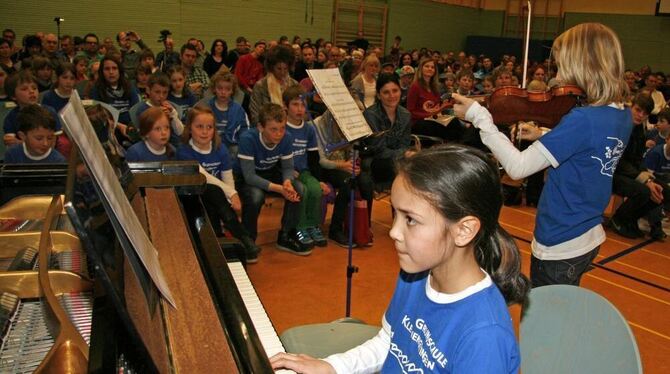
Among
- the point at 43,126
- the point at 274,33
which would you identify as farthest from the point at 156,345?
the point at 274,33

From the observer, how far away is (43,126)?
12.4 ft

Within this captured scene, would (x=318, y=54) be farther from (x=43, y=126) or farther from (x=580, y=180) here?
(x=580, y=180)

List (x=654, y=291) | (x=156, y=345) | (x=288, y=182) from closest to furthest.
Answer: (x=156, y=345)
(x=654, y=291)
(x=288, y=182)

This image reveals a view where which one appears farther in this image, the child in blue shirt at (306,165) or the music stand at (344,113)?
the child in blue shirt at (306,165)

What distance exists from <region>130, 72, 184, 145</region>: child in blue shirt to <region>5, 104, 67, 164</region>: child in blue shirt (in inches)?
57.0

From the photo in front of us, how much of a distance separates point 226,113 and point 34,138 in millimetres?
2155

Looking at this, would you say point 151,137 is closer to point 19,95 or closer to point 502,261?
point 19,95

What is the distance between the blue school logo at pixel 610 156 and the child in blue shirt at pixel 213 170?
2.71m

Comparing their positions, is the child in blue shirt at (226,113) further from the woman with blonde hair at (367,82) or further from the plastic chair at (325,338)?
the plastic chair at (325,338)

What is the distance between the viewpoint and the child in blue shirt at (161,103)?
208 inches

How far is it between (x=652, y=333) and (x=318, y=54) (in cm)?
898

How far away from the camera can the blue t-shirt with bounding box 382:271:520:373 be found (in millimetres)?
1225

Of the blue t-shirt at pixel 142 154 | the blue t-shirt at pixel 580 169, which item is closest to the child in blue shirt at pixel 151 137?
the blue t-shirt at pixel 142 154

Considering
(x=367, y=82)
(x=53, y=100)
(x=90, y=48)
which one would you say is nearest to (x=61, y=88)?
(x=53, y=100)
